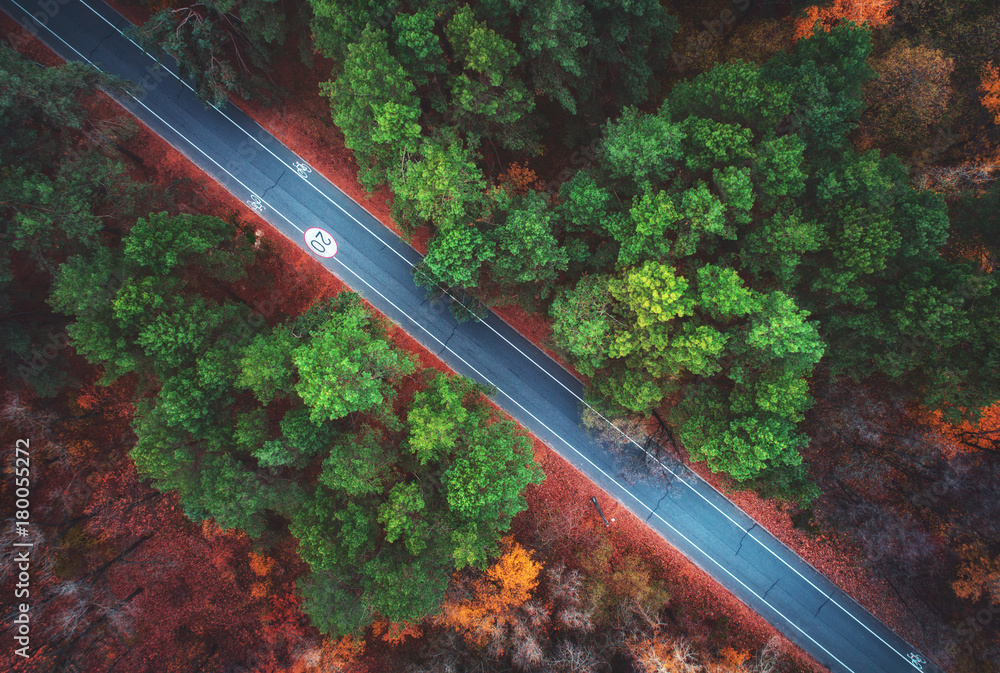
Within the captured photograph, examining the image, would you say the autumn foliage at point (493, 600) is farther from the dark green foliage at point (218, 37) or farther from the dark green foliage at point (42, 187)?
the dark green foliage at point (218, 37)

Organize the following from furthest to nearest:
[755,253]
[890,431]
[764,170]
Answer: [890,431]
[755,253]
[764,170]

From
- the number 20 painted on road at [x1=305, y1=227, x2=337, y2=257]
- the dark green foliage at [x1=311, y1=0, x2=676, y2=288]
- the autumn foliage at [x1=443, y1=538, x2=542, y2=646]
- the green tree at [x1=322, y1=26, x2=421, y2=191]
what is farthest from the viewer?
the number 20 painted on road at [x1=305, y1=227, x2=337, y2=257]

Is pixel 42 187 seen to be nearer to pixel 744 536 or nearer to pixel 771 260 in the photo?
pixel 771 260

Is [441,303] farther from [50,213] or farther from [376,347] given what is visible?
[50,213]

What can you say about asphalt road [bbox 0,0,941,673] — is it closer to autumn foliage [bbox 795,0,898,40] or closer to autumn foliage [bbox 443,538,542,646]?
autumn foliage [bbox 443,538,542,646]

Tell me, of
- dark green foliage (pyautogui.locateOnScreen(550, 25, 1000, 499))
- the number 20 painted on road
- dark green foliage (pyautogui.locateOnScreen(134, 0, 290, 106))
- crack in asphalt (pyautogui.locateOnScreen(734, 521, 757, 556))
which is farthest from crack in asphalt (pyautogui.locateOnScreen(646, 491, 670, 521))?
dark green foliage (pyautogui.locateOnScreen(134, 0, 290, 106))

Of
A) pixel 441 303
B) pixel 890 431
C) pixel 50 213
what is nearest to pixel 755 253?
pixel 890 431
